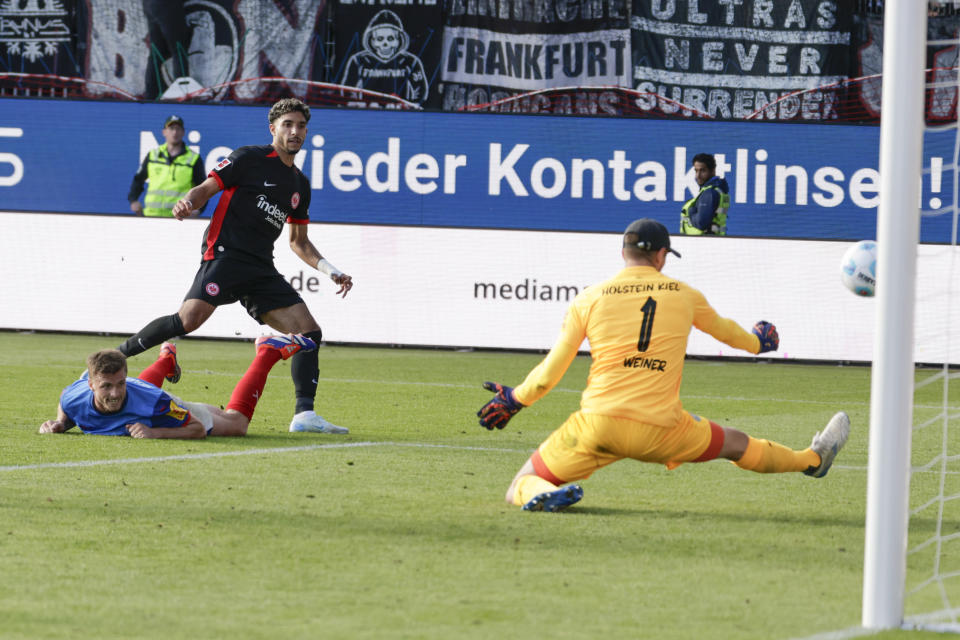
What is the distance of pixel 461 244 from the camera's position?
56.6 ft

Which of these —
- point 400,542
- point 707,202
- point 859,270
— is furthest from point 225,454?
point 707,202

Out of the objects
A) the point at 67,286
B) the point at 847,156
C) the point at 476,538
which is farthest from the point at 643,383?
the point at 847,156

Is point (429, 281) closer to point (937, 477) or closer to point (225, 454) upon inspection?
point (225, 454)

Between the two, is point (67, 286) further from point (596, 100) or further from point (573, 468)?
point (573, 468)

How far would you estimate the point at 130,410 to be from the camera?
28.6 feet

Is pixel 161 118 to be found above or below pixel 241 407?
above

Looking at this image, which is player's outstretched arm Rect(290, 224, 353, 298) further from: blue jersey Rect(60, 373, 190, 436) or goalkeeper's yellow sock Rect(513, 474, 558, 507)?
goalkeeper's yellow sock Rect(513, 474, 558, 507)

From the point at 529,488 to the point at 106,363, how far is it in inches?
106

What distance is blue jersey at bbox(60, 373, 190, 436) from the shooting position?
862 centimetres

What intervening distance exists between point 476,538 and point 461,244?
38.0ft

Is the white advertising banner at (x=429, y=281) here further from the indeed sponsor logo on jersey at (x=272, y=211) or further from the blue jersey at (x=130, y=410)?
the blue jersey at (x=130, y=410)

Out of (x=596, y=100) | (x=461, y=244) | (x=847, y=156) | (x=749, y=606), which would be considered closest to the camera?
(x=749, y=606)

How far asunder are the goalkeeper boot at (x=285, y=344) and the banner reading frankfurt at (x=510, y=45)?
13.1m

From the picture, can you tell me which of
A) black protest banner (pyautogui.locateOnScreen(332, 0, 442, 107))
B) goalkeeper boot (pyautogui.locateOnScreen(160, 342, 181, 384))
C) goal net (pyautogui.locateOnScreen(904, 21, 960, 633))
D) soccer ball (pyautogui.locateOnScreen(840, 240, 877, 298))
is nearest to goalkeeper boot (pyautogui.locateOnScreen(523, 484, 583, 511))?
goal net (pyautogui.locateOnScreen(904, 21, 960, 633))
